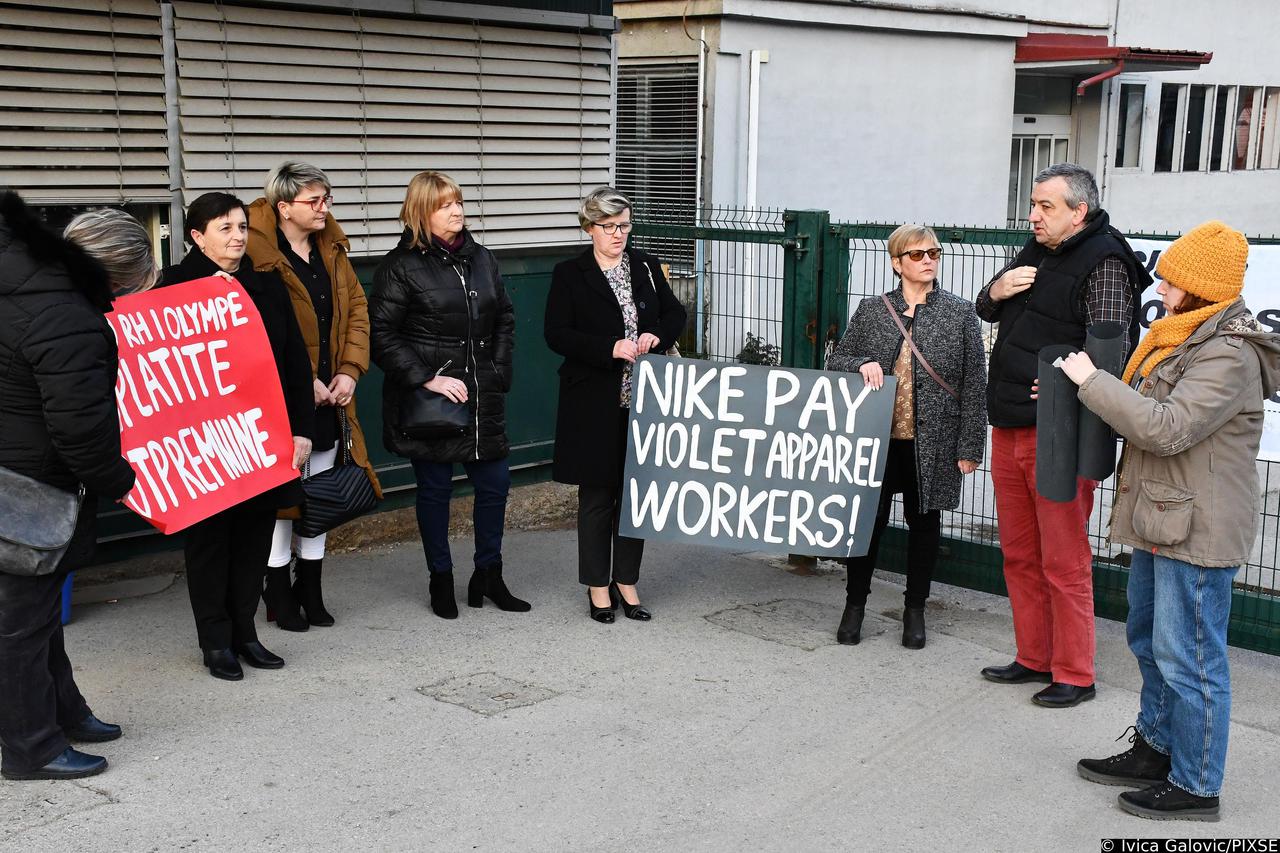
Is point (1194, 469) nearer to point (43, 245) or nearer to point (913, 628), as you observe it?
point (913, 628)

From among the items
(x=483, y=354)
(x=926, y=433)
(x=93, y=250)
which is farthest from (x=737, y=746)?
(x=93, y=250)

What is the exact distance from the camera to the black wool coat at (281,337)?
5.55 meters

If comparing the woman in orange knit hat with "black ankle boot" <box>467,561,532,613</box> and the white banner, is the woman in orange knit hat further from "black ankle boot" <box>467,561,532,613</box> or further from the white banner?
"black ankle boot" <box>467,561,532,613</box>

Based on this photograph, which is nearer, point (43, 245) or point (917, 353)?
point (43, 245)

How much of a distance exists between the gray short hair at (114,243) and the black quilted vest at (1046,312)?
319 centimetres

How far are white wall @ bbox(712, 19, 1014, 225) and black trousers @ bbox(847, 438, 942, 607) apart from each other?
6856 mm

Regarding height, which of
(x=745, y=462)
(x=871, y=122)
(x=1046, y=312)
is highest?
(x=871, y=122)

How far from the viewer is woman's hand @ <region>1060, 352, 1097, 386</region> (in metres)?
4.35

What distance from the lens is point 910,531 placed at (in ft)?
19.9

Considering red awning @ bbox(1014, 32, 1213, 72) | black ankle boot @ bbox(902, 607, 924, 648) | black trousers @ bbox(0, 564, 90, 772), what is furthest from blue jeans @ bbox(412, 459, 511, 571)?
red awning @ bbox(1014, 32, 1213, 72)

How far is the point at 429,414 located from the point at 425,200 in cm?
95

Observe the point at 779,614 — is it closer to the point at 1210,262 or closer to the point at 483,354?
the point at 483,354

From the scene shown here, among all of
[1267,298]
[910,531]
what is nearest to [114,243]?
[910,531]

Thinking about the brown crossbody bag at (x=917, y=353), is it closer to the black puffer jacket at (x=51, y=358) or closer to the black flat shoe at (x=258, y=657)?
the black flat shoe at (x=258, y=657)
